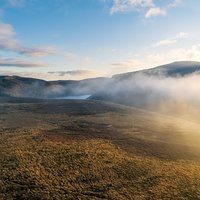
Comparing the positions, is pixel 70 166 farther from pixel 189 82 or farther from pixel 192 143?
pixel 189 82

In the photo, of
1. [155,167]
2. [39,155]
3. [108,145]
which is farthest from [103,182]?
[108,145]

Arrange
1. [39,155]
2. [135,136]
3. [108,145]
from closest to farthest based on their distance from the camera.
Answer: [39,155] < [108,145] < [135,136]

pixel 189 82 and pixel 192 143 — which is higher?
pixel 189 82

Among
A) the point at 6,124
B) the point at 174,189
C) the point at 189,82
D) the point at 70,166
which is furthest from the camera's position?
the point at 189,82

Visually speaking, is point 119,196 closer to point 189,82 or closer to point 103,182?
point 103,182

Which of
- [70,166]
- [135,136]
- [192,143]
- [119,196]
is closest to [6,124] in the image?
[135,136]

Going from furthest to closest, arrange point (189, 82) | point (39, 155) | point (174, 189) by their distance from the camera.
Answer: point (189, 82) < point (39, 155) < point (174, 189)

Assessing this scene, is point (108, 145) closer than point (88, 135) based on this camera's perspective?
Yes

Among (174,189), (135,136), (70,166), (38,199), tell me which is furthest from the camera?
(135,136)

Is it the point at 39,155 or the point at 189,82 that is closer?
the point at 39,155
